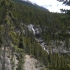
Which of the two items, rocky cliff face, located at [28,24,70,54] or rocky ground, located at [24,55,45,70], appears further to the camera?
rocky cliff face, located at [28,24,70,54]

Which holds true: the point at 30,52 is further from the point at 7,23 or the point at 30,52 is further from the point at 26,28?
the point at 7,23

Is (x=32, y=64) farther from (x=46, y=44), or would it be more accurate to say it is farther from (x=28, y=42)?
(x=46, y=44)

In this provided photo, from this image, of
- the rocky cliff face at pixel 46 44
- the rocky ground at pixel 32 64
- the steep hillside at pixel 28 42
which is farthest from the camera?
the rocky cliff face at pixel 46 44

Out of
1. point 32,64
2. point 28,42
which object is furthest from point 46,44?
point 32,64

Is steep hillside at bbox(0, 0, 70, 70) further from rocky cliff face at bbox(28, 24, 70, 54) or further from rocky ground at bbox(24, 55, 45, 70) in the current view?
rocky ground at bbox(24, 55, 45, 70)

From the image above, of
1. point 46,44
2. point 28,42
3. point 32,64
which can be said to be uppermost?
point 28,42

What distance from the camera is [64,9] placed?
31.8ft

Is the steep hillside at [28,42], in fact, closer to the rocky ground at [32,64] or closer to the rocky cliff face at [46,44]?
the rocky cliff face at [46,44]

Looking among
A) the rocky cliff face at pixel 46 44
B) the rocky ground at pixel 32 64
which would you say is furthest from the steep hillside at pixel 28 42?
the rocky ground at pixel 32 64

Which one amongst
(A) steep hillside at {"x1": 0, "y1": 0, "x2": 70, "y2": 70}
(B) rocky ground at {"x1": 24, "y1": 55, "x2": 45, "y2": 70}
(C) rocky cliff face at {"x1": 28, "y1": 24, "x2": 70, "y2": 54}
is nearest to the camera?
(A) steep hillside at {"x1": 0, "y1": 0, "x2": 70, "y2": 70}

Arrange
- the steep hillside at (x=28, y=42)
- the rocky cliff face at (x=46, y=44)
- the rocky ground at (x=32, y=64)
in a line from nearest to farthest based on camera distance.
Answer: the steep hillside at (x=28, y=42), the rocky ground at (x=32, y=64), the rocky cliff face at (x=46, y=44)

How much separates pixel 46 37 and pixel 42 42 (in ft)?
13.9

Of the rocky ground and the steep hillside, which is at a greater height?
the steep hillside

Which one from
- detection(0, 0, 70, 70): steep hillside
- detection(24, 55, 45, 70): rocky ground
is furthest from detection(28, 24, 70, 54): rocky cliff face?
detection(24, 55, 45, 70): rocky ground
